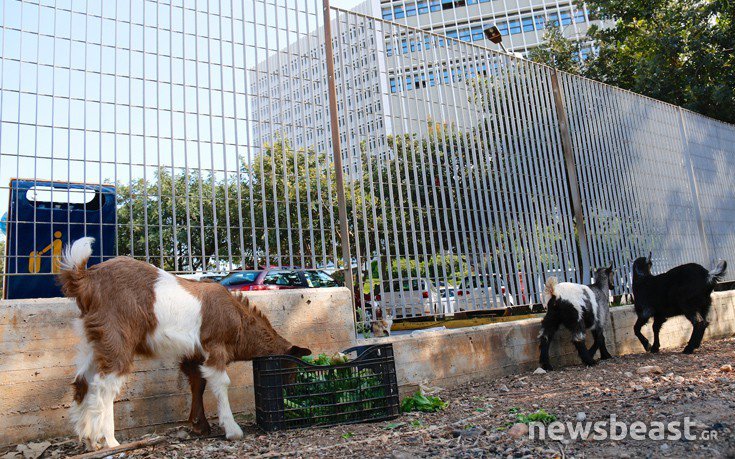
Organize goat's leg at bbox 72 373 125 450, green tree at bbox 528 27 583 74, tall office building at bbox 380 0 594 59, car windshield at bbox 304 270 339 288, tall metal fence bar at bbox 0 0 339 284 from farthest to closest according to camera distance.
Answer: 1. tall office building at bbox 380 0 594 59
2. green tree at bbox 528 27 583 74
3. car windshield at bbox 304 270 339 288
4. tall metal fence bar at bbox 0 0 339 284
5. goat's leg at bbox 72 373 125 450

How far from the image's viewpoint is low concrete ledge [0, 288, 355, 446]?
3678 millimetres

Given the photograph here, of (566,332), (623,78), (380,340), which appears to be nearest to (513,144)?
(566,332)

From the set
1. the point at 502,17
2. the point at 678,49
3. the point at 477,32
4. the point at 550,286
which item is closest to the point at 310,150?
the point at 550,286

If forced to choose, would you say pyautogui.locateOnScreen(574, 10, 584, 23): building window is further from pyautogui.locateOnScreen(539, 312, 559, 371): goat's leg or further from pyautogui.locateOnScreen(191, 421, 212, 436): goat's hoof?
pyautogui.locateOnScreen(191, 421, 212, 436): goat's hoof

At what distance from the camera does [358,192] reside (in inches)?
220

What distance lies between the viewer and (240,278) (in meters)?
4.92

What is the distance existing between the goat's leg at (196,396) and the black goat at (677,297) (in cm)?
568

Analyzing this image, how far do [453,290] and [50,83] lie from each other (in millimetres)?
4012

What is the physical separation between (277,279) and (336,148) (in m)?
1.35

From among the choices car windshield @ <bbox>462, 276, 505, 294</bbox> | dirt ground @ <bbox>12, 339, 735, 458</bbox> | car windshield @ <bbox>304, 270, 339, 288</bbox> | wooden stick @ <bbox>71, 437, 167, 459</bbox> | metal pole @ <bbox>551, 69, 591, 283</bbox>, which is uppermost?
metal pole @ <bbox>551, 69, 591, 283</bbox>

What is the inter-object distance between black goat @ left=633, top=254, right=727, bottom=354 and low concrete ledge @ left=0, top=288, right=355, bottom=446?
520 centimetres

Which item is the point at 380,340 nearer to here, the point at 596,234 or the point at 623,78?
the point at 596,234

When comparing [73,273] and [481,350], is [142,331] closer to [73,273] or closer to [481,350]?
[73,273]

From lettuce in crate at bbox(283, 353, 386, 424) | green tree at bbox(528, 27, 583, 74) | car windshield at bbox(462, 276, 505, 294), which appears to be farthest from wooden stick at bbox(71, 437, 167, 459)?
green tree at bbox(528, 27, 583, 74)
